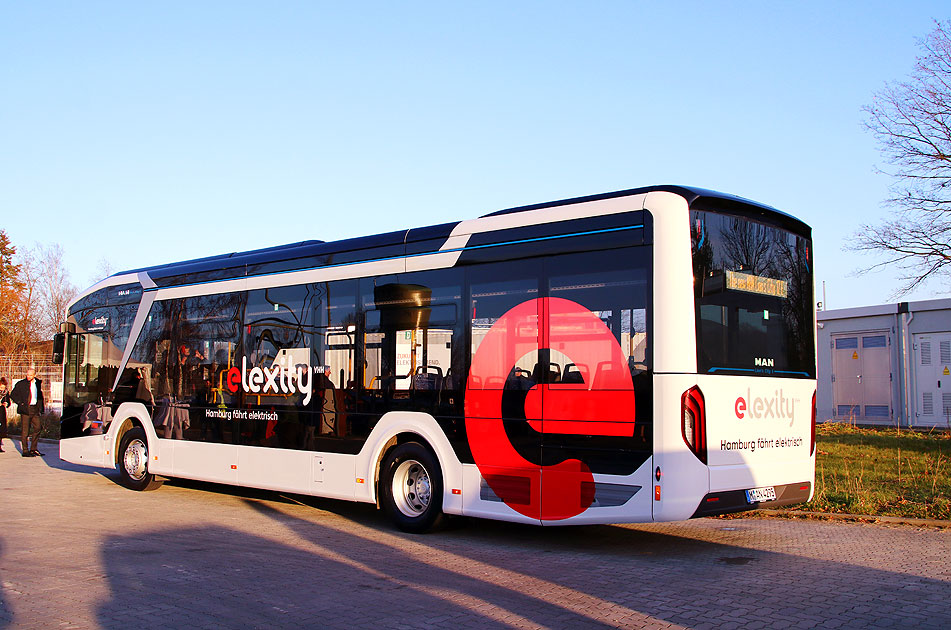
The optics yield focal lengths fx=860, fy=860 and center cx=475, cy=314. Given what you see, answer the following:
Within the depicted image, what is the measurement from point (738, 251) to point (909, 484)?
589cm

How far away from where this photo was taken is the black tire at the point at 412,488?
9.46m

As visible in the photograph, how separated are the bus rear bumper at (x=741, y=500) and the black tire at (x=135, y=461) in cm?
909

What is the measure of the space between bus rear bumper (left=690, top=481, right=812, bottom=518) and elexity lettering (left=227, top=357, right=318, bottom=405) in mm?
5283

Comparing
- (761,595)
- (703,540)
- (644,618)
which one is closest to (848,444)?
(703,540)

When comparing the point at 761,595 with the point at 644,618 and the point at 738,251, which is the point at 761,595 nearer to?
the point at 644,618

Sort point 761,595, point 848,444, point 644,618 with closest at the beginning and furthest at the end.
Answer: point 644,618
point 761,595
point 848,444

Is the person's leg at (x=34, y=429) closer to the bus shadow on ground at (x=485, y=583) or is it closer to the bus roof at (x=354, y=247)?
the bus roof at (x=354, y=247)

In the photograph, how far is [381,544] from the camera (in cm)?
906

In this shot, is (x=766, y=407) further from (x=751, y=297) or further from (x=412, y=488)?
(x=412, y=488)

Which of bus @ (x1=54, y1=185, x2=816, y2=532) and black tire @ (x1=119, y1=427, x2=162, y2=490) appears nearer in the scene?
bus @ (x1=54, y1=185, x2=816, y2=532)

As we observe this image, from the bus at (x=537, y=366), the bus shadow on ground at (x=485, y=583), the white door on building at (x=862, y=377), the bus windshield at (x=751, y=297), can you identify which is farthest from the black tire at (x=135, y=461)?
the white door on building at (x=862, y=377)

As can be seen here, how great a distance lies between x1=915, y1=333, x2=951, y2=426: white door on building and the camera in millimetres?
21828

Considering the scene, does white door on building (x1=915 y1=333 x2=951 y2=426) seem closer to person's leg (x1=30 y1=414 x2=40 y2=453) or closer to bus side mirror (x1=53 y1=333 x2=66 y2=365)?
bus side mirror (x1=53 y1=333 x2=66 y2=365)

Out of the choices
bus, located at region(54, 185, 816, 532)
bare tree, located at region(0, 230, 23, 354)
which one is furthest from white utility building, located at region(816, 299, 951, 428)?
bare tree, located at region(0, 230, 23, 354)
